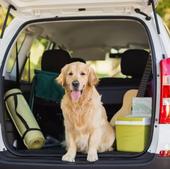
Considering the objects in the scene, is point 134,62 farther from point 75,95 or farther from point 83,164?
point 83,164

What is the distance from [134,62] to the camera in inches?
242

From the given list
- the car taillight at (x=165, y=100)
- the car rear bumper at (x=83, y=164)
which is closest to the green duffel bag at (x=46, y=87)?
the car rear bumper at (x=83, y=164)

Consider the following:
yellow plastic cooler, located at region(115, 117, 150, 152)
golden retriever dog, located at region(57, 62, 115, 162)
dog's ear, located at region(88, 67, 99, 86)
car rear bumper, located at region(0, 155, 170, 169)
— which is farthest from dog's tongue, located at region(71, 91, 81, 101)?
car rear bumper, located at region(0, 155, 170, 169)

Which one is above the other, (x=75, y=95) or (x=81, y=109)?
(x=75, y=95)

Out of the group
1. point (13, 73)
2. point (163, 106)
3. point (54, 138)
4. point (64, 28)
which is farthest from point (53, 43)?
point (163, 106)

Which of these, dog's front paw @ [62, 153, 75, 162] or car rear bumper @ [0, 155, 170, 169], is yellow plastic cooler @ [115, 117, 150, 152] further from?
dog's front paw @ [62, 153, 75, 162]

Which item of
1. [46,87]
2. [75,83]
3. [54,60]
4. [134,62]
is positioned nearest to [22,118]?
[46,87]

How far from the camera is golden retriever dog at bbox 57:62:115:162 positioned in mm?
4992

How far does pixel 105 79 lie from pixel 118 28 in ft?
5.03

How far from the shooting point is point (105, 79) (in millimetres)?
6250

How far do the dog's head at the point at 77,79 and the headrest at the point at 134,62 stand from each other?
3.78 ft

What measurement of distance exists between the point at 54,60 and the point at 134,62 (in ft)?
2.90

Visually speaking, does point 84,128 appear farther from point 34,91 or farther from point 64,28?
point 64,28

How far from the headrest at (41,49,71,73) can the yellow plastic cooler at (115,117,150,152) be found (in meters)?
1.38
